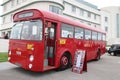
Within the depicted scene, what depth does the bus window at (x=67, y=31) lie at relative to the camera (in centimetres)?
1021

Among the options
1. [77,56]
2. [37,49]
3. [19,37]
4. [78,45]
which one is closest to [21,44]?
[19,37]

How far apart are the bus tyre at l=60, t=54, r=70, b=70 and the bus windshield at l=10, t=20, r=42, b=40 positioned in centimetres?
220

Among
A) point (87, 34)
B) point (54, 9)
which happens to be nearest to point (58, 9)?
point (54, 9)

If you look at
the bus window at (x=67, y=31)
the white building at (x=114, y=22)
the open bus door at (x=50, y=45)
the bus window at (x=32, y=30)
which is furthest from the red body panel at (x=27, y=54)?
the white building at (x=114, y=22)

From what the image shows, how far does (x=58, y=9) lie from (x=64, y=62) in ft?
76.3

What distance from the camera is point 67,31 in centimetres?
1065

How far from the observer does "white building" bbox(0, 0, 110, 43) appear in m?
31.9

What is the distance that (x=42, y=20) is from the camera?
28.1 feet

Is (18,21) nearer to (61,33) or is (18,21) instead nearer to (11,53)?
(11,53)

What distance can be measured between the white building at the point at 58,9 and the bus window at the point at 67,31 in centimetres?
2056

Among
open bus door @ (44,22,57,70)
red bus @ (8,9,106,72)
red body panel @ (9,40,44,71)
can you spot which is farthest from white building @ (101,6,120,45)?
red body panel @ (9,40,44,71)

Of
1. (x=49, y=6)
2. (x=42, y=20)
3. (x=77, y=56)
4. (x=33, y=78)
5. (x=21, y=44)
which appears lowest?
(x=33, y=78)

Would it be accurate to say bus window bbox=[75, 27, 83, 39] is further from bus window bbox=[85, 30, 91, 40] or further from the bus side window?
bus window bbox=[85, 30, 91, 40]

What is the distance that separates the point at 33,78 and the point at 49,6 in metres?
24.3
